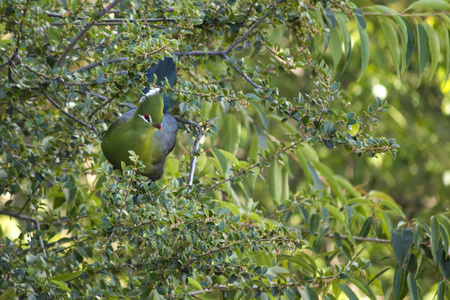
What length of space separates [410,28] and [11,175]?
1.63 metres

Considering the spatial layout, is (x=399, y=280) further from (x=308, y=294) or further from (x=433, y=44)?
(x=433, y=44)

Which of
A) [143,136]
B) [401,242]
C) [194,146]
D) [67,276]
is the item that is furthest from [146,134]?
[401,242]

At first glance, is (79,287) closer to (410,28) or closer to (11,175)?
(11,175)

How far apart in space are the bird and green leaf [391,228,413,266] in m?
0.93

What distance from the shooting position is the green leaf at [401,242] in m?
1.99

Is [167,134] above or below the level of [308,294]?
above

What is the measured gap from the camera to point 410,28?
2238 millimetres

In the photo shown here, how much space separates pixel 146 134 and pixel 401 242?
41.7 inches

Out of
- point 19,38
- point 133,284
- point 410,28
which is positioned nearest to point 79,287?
point 133,284

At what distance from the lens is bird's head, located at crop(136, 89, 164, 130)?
4.90 feet

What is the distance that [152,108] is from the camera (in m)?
1.50

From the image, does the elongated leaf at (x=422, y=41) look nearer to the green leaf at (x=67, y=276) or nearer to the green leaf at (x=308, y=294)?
the green leaf at (x=308, y=294)

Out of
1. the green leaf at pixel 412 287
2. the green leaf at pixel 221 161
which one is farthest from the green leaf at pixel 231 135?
the green leaf at pixel 412 287

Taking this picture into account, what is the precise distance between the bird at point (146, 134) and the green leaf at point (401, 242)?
0.93 metres
